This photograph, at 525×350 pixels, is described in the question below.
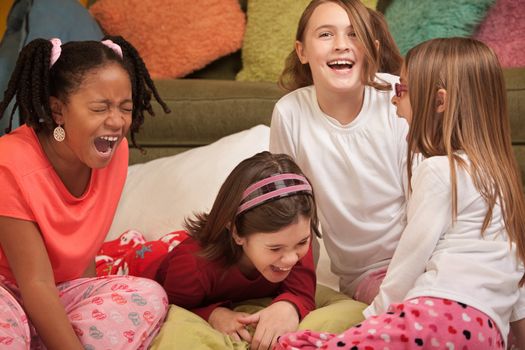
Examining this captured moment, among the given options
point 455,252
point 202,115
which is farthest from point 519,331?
point 202,115

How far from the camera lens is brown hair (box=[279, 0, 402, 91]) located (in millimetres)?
1923

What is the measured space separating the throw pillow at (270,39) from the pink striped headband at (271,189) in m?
1.12

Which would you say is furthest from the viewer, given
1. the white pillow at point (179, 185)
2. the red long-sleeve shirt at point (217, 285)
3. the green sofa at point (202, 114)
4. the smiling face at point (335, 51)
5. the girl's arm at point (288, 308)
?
the green sofa at point (202, 114)

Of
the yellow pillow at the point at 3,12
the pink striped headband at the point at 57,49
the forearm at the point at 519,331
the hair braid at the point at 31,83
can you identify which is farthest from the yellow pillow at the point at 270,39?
the forearm at the point at 519,331

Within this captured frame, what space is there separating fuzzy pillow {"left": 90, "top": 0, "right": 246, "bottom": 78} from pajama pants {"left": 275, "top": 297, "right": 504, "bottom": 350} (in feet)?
5.18

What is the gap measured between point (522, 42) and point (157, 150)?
3.94 feet

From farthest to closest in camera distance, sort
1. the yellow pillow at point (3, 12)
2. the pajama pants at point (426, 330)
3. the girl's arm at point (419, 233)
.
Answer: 1. the yellow pillow at point (3, 12)
2. the girl's arm at point (419, 233)
3. the pajama pants at point (426, 330)

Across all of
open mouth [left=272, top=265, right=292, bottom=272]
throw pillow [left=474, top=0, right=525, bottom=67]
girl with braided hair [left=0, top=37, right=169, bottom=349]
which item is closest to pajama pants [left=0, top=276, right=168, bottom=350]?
girl with braided hair [left=0, top=37, right=169, bottom=349]

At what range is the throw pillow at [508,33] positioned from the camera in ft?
8.68

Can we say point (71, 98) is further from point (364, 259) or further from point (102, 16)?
point (102, 16)

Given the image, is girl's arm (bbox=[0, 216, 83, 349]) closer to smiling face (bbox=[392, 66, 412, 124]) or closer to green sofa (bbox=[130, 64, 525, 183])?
smiling face (bbox=[392, 66, 412, 124])

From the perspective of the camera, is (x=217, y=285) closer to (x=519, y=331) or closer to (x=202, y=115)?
(x=519, y=331)

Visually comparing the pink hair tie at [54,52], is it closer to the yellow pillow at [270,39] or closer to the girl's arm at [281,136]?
the girl's arm at [281,136]

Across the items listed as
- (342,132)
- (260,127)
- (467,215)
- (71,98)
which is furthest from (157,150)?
(467,215)
